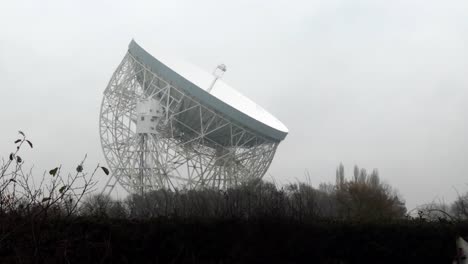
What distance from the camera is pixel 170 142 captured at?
86.2ft

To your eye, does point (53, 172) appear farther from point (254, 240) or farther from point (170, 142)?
point (170, 142)

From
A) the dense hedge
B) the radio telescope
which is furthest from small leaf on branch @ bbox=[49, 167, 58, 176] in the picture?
the radio telescope

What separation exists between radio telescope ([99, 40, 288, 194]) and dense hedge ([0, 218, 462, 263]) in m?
16.0

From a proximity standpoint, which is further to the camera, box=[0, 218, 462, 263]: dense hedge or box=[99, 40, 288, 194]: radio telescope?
box=[99, 40, 288, 194]: radio telescope

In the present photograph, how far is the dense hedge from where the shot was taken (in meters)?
6.33

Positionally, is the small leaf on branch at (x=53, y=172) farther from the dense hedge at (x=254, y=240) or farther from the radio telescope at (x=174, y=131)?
the radio telescope at (x=174, y=131)

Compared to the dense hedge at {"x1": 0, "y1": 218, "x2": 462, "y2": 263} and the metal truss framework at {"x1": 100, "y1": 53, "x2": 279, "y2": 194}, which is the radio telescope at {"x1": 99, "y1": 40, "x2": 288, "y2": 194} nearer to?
the metal truss framework at {"x1": 100, "y1": 53, "x2": 279, "y2": 194}

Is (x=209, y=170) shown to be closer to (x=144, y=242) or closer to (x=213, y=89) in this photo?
(x=213, y=89)

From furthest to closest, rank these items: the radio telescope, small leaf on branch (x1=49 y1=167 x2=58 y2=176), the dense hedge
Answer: the radio telescope → the dense hedge → small leaf on branch (x1=49 y1=167 x2=58 y2=176)

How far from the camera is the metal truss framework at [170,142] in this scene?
79.8 feet

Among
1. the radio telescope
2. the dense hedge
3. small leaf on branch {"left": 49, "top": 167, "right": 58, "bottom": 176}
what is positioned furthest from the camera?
the radio telescope

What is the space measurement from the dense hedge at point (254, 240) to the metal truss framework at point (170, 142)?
16.7 m

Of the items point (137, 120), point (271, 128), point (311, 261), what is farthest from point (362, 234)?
point (137, 120)

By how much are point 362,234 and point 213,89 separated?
22.2m
